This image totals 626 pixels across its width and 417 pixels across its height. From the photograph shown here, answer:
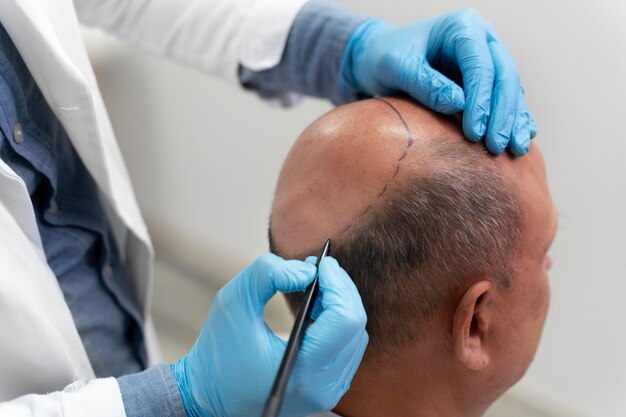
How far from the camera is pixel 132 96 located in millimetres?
2293

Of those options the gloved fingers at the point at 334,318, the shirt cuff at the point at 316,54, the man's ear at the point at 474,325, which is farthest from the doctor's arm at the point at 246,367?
the shirt cuff at the point at 316,54

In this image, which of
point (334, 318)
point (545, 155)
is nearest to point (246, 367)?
point (334, 318)

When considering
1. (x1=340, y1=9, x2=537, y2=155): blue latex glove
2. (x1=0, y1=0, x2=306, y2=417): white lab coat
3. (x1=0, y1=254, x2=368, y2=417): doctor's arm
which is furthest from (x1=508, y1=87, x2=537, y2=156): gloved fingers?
(x1=0, y1=0, x2=306, y2=417): white lab coat

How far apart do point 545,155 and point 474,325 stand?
768mm

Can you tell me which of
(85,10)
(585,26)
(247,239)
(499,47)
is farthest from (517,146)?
(247,239)

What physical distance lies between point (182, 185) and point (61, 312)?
1352 millimetres

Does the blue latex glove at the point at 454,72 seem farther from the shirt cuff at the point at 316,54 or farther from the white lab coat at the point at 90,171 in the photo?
the white lab coat at the point at 90,171

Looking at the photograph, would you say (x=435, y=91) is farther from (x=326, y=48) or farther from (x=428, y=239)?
(x=326, y=48)

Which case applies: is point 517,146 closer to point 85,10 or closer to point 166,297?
point 85,10

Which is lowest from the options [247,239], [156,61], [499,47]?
[247,239]

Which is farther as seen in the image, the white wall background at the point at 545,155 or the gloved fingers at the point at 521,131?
the white wall background at the point at 545,155

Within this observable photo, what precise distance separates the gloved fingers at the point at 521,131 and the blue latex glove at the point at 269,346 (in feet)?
1.14

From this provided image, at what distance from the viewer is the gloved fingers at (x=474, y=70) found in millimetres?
1027

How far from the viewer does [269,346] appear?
94 cm
